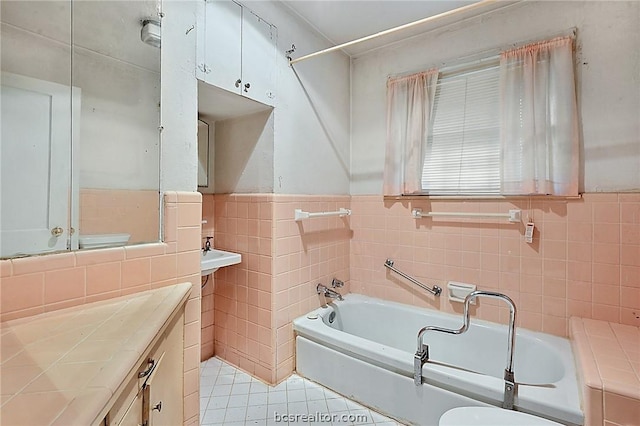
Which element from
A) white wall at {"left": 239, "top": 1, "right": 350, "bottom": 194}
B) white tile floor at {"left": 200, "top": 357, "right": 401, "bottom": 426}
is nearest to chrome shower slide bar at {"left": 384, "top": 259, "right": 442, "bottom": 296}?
A: white wall at {"left": 239, "top": 1, "right": 350, "bottom": 194}

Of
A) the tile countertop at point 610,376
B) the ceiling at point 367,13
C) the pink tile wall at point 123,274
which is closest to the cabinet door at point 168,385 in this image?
the pink tile wall at point 123,274

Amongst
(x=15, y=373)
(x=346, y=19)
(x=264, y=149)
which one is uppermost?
(x=346, y=19)

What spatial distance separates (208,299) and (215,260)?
676 mm

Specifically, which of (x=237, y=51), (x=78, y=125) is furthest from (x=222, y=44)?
(x=78, y=125)

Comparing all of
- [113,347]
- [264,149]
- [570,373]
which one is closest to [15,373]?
[113,347]

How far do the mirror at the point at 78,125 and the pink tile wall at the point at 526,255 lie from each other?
6.06 ft

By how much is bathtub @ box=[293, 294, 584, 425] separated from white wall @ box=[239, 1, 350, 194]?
42.4 inches

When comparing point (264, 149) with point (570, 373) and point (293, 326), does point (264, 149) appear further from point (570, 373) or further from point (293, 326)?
point (570, 373)

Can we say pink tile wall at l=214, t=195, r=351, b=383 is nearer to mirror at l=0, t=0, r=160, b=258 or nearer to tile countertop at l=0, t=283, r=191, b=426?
mirror at l=0, t=0, r=160, b=258

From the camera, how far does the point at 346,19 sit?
2244 millimetres

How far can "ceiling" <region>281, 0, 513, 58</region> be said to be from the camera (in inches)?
81.7

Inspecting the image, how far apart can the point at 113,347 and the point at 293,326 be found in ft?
5.02

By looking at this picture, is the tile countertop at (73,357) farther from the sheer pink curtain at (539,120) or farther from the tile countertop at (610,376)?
the sheer pink curtain at (539,120)

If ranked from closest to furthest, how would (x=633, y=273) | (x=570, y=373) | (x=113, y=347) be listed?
(x=113, y=347)
(x=570, y=373)
(x=633, y=273)
